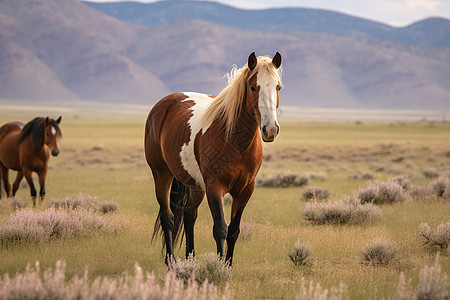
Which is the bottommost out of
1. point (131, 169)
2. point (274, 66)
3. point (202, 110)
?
point (131, 169)

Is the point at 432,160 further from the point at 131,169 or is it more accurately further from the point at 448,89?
the point at 448,89

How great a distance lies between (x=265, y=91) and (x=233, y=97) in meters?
0.63

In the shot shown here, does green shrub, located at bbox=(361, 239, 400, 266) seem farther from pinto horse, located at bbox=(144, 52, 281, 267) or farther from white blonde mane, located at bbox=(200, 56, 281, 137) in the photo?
white blonde mane, located at bbox=(200, 56, 281, 137)

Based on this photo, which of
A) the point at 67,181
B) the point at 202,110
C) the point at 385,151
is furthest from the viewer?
the point at 385,151

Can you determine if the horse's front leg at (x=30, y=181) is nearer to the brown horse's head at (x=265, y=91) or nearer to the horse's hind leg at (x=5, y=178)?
the horse's hind leg at (x=5, y=178)

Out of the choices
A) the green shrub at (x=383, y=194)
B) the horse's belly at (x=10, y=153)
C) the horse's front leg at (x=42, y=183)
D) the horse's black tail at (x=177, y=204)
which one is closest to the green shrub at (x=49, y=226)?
the horse's black tail at (x=177, y=204)

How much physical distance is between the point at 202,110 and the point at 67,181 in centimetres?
1545

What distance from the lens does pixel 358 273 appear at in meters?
6.63

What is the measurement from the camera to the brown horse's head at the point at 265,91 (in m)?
5.52

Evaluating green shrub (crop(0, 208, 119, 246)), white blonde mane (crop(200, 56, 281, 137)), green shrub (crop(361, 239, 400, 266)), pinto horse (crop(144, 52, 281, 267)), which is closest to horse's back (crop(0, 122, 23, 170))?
green shrub (crop(0, 208, 119, 246))

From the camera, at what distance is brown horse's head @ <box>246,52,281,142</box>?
5.52 meters

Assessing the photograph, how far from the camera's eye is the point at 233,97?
625 centimetres

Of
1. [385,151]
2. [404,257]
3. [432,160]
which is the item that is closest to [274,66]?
[404,257]

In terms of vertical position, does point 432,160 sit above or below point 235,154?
below
